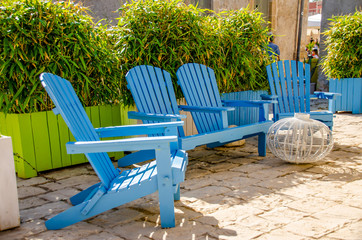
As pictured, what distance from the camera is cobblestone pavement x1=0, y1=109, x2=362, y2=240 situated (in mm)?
2295

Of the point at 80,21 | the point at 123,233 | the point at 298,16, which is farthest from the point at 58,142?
the point at 298,16

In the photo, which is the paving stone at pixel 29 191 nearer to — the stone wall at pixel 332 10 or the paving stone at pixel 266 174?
the paving stone at pixel 266 174

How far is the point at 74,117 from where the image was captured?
2436 millimetres

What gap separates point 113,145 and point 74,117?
1.42 feet

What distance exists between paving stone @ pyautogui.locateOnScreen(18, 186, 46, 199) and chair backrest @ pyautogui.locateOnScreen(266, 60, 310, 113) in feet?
9.55

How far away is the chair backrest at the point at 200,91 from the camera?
3930 millimetres

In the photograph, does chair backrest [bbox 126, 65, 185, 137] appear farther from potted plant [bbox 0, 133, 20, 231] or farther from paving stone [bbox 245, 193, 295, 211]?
potted plant [bbox 0, 133, 20, 231]

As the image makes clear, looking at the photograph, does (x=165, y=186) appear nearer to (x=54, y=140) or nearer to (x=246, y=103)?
(x=54, y=140)

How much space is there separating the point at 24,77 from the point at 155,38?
4.57 ft

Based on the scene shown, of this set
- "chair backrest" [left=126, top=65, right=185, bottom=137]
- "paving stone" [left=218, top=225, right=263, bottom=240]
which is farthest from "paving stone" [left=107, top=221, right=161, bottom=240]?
"chair backrest" [left=126, top=65, right=185, bottom=137]

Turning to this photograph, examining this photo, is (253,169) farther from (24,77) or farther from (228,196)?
(24,77)

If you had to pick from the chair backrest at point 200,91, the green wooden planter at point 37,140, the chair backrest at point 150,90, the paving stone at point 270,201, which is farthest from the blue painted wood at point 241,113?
the paving stone at point 270,201

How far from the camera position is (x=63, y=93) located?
2.48 m

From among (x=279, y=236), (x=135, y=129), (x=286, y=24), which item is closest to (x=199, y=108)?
(x=135, y=129)
